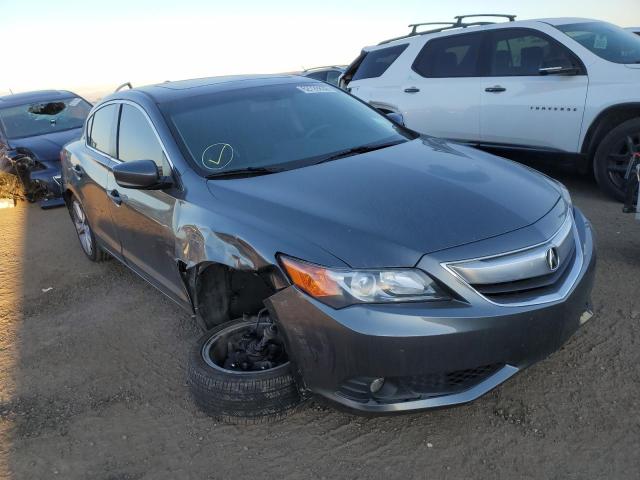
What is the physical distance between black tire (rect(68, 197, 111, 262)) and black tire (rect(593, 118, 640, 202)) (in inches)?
187

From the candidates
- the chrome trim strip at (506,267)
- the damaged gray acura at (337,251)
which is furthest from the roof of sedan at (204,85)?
the chrome trim strip at (506,267)

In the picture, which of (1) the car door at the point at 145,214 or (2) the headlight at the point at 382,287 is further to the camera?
(1) the car door at the point at 145,214

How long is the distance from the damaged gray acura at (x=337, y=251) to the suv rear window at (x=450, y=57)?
3.09 metres

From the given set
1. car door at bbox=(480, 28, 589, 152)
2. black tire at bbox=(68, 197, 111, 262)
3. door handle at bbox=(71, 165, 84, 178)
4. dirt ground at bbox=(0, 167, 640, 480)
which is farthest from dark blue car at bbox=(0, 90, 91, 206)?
car door at bbox=(480, 28, 589, 152)

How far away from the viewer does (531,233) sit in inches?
94.8

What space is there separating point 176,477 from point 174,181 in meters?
1.51

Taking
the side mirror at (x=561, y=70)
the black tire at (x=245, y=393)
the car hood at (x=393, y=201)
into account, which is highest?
the side mirror at (x=561, y=70)

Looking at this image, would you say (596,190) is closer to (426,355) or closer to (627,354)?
(627,354)

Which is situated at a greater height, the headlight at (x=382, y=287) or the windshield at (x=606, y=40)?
the windshield at (x=606, y=40)

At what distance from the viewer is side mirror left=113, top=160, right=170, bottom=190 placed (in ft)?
9.99

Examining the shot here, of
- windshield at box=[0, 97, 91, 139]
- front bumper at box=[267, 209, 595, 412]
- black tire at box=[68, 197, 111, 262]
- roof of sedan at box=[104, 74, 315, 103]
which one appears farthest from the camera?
windshield at box=[0, 97, 91, 139]

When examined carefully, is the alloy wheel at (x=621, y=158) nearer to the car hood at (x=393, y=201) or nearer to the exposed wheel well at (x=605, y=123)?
the exposed wheel well at (x=605, y=123)

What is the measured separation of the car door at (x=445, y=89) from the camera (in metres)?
6.39

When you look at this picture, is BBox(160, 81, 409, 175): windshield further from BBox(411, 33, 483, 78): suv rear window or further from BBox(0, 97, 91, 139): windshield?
BBox(0, 97, 91, 139): windshield
